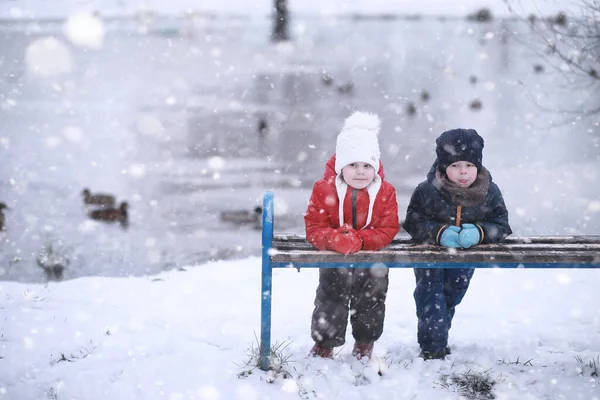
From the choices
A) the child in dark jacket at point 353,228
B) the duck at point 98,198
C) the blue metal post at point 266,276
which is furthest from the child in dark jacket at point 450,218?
the duck at point 98,198

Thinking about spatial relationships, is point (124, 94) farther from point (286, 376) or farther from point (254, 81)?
point (286, 376)

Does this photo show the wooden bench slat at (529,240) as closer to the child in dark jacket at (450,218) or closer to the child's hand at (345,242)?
the child in dark jacket at (450,218)

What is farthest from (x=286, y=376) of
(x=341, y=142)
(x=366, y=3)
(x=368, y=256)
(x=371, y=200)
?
(x=366, y=3)

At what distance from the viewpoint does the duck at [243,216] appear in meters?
7.41

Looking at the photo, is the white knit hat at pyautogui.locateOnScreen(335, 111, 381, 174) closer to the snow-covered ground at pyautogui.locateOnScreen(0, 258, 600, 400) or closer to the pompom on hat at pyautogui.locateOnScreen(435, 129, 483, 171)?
the pompom on hat at pyautogui.locateOnScreen(435, 129, 483, 171)

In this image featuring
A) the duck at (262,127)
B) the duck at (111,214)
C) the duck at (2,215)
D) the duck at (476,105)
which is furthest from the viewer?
the duck at (476,105)

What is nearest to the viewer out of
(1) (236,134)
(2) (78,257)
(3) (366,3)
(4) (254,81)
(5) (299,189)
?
(2) (78,257)

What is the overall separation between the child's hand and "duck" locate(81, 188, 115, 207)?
Result: 5688mm

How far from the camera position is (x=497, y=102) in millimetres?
13781

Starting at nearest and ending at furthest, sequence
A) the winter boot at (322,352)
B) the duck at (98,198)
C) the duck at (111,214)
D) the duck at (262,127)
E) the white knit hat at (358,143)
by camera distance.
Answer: the white knit hat at (358,143)
the winter boot at (322,352)
the duck at (111,214)
the duck at (98,198)
the duck at (262,127)

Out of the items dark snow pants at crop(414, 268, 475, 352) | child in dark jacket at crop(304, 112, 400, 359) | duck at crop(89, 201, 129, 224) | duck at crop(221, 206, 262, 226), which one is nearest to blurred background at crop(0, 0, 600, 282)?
duck at crop(221, 206, 262, 226)

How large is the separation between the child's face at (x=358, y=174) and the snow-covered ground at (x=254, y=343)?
3.83 ft

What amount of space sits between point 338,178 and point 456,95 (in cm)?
1236

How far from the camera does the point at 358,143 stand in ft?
9.93
